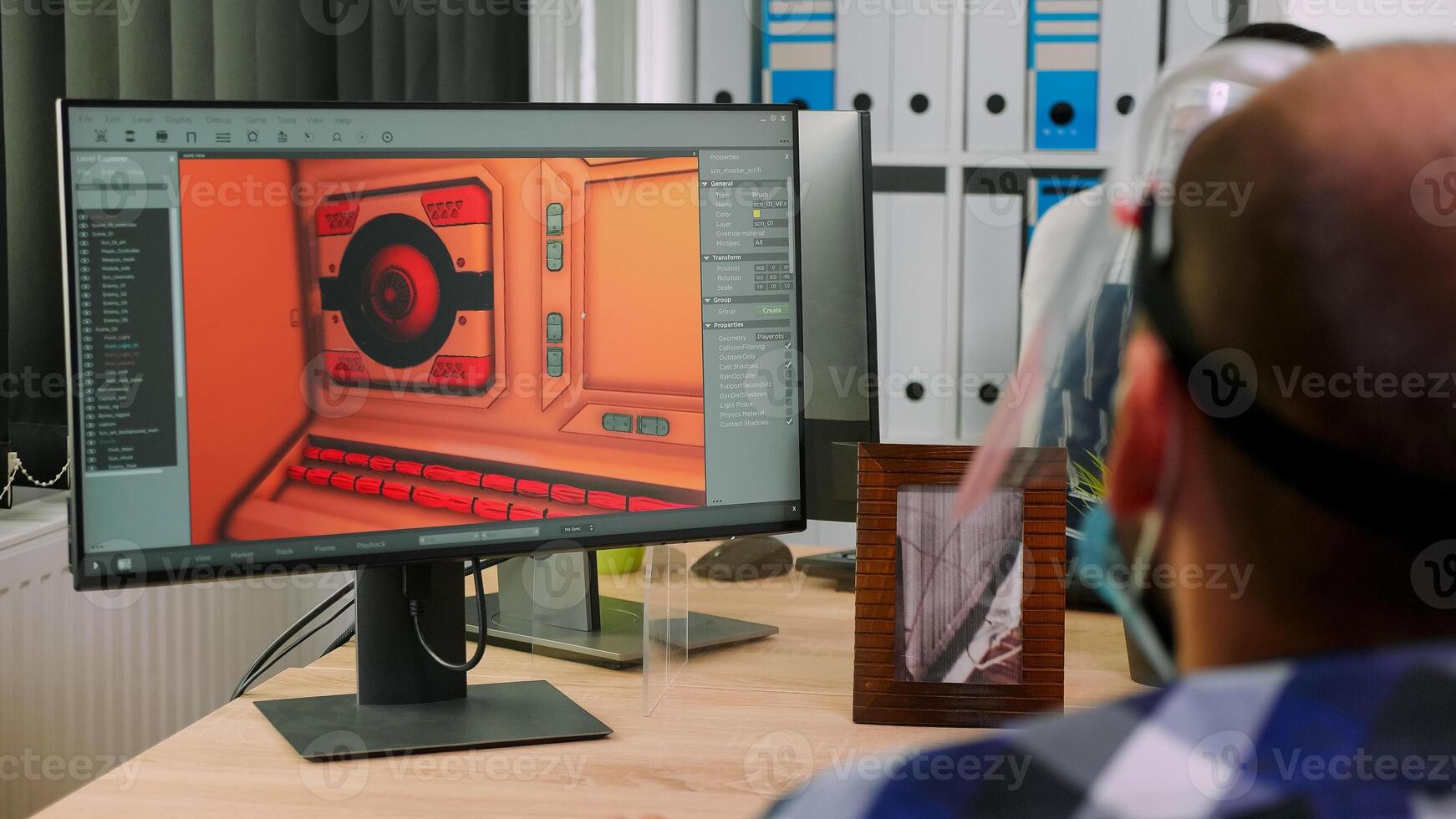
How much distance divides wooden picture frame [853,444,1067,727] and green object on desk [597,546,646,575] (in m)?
0.44

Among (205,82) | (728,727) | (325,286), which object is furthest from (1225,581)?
(205,82)

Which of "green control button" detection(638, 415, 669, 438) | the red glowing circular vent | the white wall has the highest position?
the white wall

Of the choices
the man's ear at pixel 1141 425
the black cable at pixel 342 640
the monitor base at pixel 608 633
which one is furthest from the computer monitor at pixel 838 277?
the man's ear at pixel 1141 425

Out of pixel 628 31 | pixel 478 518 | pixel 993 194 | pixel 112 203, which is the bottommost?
pixel 478 518

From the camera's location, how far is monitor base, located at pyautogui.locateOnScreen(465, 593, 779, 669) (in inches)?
43.1

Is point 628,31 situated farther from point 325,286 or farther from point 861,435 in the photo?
point 325,286

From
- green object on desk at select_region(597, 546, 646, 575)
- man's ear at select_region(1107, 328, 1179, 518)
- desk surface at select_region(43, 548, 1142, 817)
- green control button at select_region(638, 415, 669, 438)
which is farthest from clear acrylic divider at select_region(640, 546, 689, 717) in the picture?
man's ear at select_region(1107, 328, 1179, 518)

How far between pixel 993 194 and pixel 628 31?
86 centimetres

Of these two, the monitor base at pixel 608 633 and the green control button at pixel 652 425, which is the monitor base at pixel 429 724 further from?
the green control button at pixel 652 425

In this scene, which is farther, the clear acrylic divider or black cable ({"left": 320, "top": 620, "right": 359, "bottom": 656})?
black cable ({"left": 320, "top": 620, "right": 359, "bottom": 656})

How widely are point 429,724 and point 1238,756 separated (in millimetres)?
720

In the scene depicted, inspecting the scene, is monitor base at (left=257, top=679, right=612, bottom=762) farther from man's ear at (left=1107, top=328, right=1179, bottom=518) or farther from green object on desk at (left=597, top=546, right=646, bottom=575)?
man's ear at (left=1107, top=328, right=1179, bottom=518)

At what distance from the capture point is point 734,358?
0.99m

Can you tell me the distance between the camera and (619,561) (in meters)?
1.33
